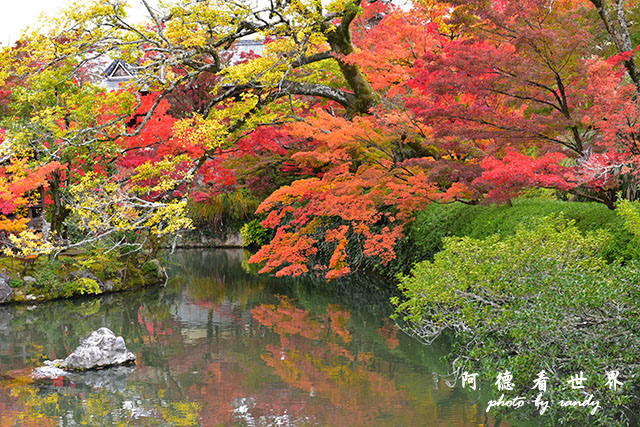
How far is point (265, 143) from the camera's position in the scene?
17.0 m

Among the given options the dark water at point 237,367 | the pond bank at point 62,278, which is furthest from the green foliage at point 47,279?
the dark water at point 237,367

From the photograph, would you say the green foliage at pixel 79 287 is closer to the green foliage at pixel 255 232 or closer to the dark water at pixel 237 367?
the dark water at pixel 237 367

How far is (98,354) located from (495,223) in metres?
6.77

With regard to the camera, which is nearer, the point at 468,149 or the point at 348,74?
the point at 468,149

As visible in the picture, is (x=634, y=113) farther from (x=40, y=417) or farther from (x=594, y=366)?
(x=40, y=417)

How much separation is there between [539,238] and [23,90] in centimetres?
1122

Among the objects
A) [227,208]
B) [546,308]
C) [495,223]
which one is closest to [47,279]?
[495,223]

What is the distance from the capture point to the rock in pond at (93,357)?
8.90 meters

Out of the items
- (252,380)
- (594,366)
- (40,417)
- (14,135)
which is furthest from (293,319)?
(594,366)

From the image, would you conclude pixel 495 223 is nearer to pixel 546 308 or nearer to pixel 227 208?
pixel 546 308

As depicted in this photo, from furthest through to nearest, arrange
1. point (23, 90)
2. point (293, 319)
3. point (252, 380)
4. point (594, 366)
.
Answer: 1. point (23, 90)
2. point (293, 319)
3. point (252, 380)
4. point (594, 366)

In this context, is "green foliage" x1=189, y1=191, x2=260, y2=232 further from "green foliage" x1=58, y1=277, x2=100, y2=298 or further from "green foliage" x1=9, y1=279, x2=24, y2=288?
"green foliage" x1=9, y1=279, x2=24, y2=288

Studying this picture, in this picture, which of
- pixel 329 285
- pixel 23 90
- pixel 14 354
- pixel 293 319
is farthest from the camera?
pixel 329 285

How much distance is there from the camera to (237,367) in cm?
884
